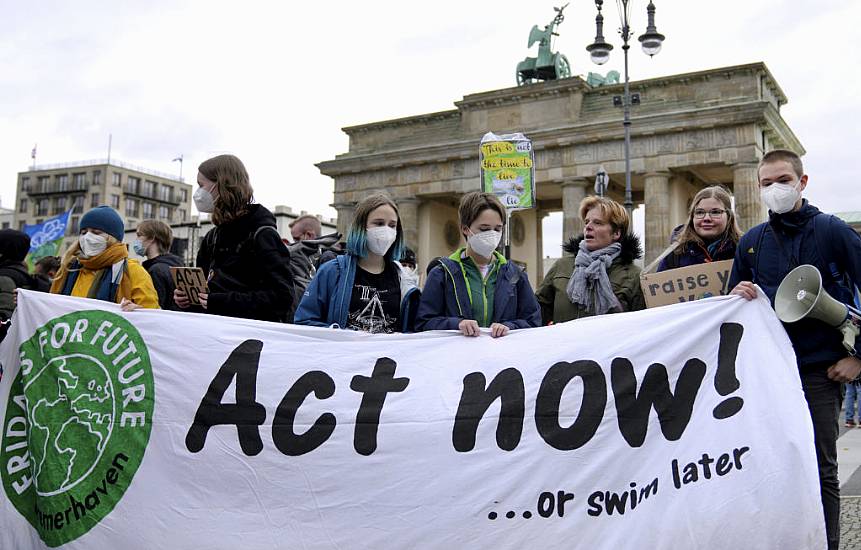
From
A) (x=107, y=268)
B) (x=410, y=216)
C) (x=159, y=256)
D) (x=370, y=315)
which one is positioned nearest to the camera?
(x=370, y=315)

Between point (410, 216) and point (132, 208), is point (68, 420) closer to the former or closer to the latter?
point (410, 216)

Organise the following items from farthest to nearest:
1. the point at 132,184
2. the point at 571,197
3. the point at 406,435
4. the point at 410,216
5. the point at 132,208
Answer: the point at 132,184 → the point at 132,208 → the point at 410,216 → the point at 571,197 → the point at 406,435

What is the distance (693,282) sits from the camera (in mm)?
4633

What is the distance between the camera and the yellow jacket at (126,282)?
4.76 metres

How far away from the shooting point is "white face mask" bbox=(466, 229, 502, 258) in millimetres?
4559

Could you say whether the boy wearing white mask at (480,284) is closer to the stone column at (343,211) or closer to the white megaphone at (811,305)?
the white megaphone at (811,305)

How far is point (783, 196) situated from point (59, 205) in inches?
4048

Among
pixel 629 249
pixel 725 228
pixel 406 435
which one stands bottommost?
pixel 406 435

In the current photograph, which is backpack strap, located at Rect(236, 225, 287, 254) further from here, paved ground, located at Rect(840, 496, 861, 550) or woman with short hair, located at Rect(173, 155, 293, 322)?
paved ground, located at Rect(840, 496, 861, 550)

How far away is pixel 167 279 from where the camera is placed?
20.0 feet

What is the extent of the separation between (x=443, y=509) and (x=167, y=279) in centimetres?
348

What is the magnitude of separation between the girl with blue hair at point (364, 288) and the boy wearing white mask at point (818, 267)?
186cm

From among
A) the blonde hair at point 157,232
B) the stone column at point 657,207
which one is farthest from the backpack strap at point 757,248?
the stone column at point 657,207

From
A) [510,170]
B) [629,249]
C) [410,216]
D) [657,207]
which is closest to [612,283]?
[629,249]
